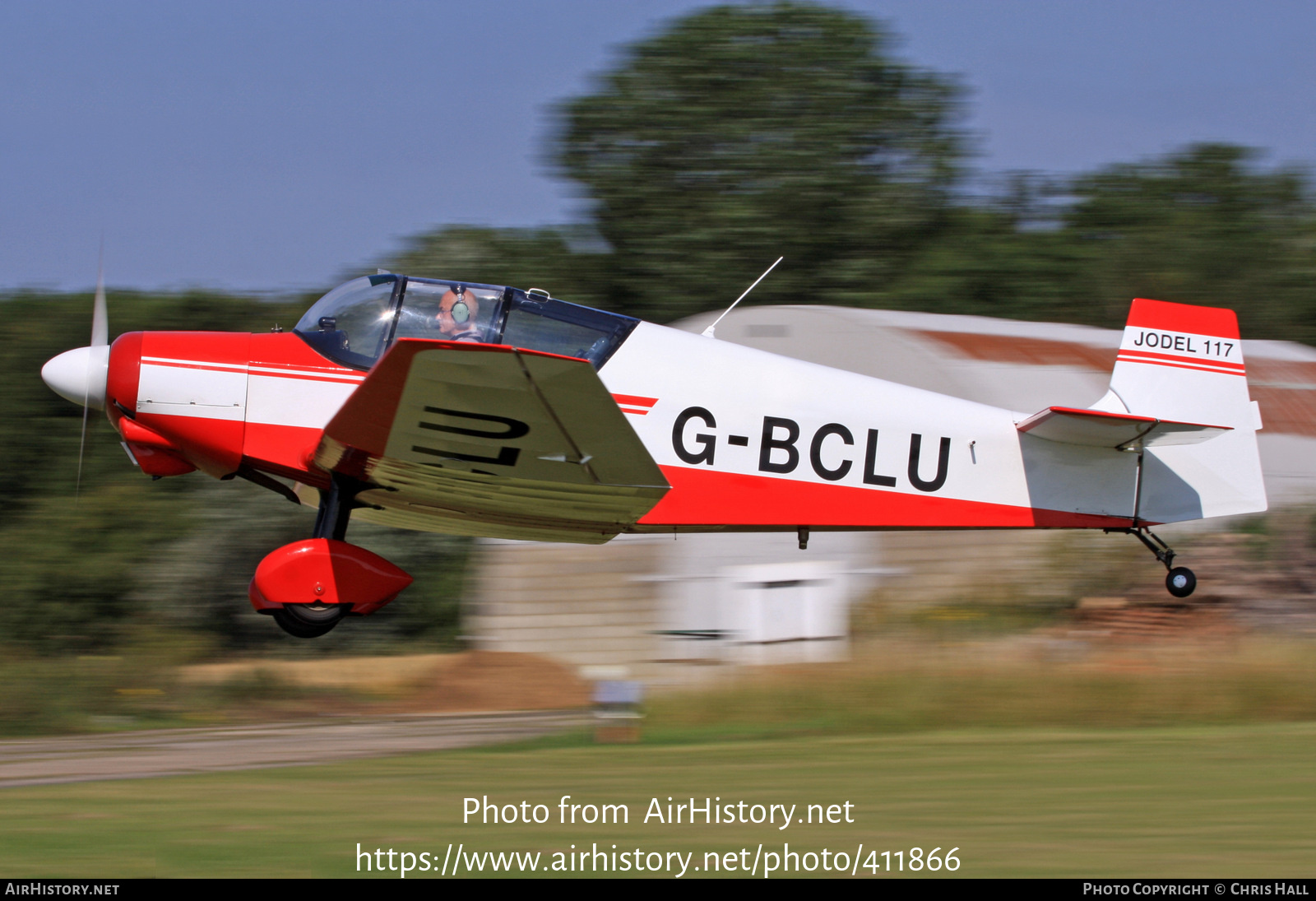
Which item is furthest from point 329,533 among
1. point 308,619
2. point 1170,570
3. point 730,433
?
point 1170,570

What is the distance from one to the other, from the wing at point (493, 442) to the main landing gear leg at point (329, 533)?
143 millimetres

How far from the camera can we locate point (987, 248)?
2325 cm

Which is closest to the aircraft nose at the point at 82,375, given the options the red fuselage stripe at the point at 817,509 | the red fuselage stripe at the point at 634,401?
the red fuselage stripe at the point at 634,401

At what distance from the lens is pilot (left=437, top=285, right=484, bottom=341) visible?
6820 millimetres

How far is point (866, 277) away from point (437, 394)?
1904cm

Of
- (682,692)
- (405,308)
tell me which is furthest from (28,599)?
(405,308)

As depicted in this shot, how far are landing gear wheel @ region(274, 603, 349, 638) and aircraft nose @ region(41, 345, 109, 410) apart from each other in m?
1.54

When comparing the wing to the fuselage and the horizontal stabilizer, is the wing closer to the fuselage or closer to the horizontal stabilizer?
the fuselage

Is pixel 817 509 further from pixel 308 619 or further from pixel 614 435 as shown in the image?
pixel 308 619

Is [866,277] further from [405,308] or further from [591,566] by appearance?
[405,308]

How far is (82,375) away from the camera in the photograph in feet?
23.4

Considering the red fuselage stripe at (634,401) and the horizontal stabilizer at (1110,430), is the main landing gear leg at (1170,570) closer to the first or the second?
the horizontal stabilizer at (1110,430)

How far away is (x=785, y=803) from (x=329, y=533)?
2.87 metres

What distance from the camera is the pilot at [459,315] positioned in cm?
682
